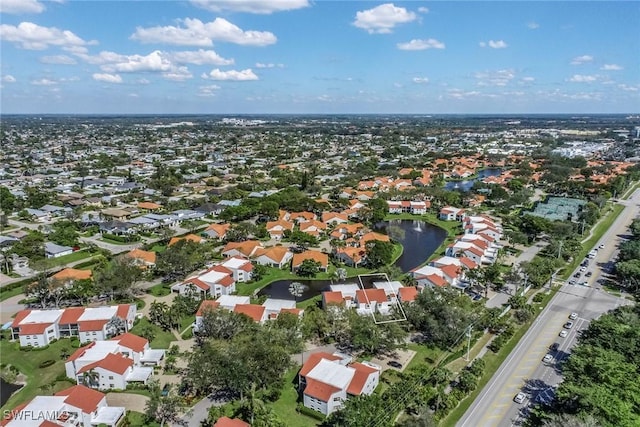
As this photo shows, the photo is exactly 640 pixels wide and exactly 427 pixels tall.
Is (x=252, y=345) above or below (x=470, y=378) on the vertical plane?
above

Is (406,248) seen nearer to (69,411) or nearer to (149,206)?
(69,411)

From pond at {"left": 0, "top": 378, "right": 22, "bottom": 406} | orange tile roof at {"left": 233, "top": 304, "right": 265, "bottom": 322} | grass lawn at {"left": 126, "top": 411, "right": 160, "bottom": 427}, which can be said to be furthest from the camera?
orange tile roof at {"left": 233, "top": 304, "right": 265, "bottom": 322}

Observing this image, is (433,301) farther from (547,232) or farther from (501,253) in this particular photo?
(547,232)

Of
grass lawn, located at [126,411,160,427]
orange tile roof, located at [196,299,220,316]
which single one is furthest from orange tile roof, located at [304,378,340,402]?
orange tile roof, located at [196,299,220,316]

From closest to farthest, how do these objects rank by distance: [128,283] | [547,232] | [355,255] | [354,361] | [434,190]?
[354,361]
[128,283]
[355,255]
[547,232]
[434,190]

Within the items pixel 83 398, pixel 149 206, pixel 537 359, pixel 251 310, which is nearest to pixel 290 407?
pixel 251 310

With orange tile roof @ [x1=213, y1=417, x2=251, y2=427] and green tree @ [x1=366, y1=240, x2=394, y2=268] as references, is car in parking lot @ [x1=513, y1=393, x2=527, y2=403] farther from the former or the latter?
green tree @ [x1=366, y1=240, x2=394, y2=268]

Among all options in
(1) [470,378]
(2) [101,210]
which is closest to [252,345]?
(1) [470,378]
